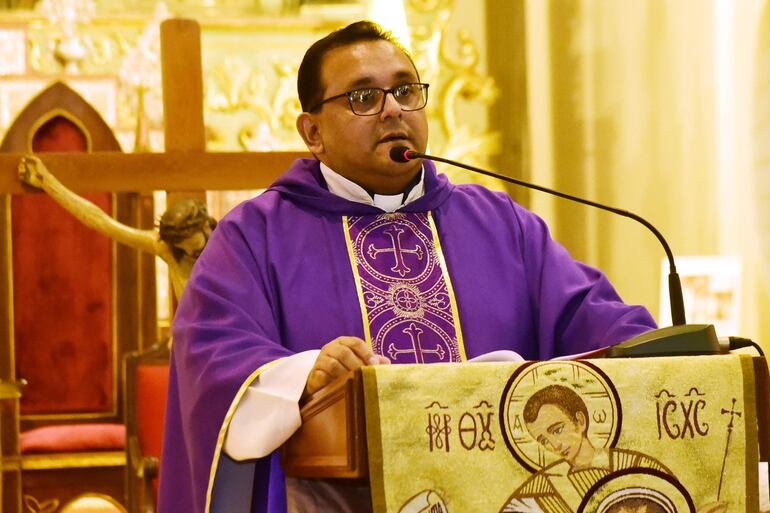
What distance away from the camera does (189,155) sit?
4.23 m

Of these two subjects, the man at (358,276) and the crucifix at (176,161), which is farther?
the crucifix at (176,161)

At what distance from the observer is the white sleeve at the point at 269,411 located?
215cm

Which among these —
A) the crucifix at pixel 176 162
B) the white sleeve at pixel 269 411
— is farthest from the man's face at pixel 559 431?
the crucifix at pixel 176 162

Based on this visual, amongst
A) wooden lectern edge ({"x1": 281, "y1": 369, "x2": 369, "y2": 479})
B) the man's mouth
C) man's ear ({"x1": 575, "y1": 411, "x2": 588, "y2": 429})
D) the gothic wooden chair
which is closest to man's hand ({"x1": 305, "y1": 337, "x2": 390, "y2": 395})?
wooden lectern edge ({"x1": 281, "y1": 369, "x2": 369, "y2": 479})

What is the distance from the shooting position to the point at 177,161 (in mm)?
4230

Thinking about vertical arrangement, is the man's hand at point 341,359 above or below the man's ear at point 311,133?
below

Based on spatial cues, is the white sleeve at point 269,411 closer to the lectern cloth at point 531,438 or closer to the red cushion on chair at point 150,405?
the lectern cloth at point 531,438

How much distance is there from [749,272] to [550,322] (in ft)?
9.33

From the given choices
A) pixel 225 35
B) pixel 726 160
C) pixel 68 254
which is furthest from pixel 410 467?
pixel 225 35

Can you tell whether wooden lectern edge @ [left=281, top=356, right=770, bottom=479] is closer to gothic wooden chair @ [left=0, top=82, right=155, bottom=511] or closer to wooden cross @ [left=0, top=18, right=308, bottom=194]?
wooden cross @ [left=0, top=18, right=308, bottom=194]

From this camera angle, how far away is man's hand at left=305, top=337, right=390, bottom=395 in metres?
2.04

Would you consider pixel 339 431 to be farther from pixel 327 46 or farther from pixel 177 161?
pixel 177 161

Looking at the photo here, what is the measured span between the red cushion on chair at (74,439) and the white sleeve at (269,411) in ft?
8.71

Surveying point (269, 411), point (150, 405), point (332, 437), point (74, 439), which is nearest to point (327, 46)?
point (269, 411)
